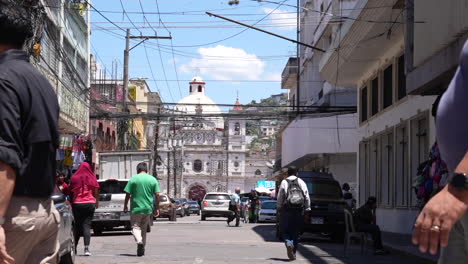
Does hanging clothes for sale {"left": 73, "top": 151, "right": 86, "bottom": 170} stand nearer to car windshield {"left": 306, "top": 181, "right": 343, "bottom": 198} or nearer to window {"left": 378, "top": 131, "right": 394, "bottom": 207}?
window {"left": 378, "top": 131, "right": 394, "bottom": 207}

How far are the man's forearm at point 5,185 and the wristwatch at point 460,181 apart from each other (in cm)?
195

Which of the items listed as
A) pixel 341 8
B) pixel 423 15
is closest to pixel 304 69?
pixel 341 8

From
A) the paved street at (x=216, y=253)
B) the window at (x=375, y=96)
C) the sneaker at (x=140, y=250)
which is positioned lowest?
the paved street at (x=216, y=253)

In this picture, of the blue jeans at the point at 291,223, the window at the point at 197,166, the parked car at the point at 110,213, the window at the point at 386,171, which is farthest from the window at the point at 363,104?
the window at the point at 197,166

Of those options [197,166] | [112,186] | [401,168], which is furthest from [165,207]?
[197,166]

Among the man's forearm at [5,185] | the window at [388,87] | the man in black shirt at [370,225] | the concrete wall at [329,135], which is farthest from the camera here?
→ the concrete wall at [329,135]

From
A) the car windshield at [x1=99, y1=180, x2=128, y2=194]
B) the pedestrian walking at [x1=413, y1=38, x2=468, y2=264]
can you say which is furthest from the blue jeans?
the pedestrian walking at [x1=413, y1=38, x2=468, y2=264]

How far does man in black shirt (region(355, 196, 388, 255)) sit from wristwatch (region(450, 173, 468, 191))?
15074 mm

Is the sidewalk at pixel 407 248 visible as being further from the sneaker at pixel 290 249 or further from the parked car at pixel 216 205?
the parked car at pixel 216 205

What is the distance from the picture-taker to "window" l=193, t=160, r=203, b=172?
159 meters

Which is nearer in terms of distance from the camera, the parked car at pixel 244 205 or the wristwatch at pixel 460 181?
the wristwatch at pixel 460 181

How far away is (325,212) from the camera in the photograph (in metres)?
23.9

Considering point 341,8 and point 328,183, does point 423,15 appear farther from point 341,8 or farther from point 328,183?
point 341,8

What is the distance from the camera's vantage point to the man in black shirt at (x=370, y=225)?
1825 centimetres
